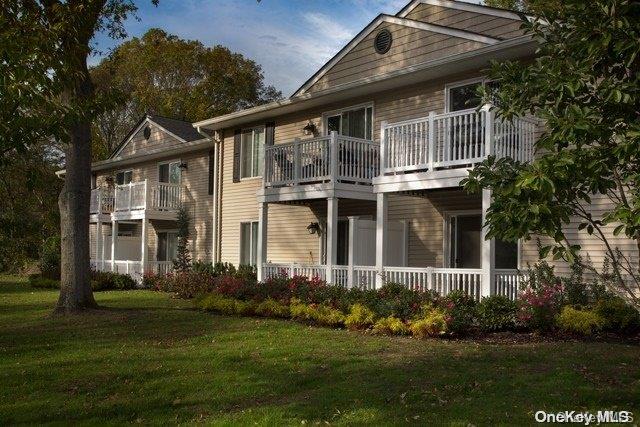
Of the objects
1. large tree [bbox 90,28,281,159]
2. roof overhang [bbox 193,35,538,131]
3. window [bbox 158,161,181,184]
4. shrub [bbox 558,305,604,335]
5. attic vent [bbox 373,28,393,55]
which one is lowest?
shrub [bbox 558,305,604,335]

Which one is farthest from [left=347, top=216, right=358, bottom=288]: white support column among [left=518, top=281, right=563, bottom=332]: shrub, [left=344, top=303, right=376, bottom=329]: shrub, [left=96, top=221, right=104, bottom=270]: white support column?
[left=96, top=221, right=104, bottom=270]: white support column

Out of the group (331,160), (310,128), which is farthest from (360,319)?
(310,128)

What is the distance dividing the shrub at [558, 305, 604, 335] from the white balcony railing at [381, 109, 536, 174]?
3.05 metres

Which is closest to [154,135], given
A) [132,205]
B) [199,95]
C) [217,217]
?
[132,205]

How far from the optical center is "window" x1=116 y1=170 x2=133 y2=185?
2986 cm

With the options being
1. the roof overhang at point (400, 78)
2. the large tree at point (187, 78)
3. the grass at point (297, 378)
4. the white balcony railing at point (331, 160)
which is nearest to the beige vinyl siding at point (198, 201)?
the roof overhang at point (400, 78)

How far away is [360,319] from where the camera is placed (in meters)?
12.6

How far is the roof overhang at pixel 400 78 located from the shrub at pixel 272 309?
5.76 metres

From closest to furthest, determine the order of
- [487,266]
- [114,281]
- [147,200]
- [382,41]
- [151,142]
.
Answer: [487,266] < [382,41] < [114,281] < [147,200] < [151,142]

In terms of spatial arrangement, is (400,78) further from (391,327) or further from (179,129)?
(179,129)

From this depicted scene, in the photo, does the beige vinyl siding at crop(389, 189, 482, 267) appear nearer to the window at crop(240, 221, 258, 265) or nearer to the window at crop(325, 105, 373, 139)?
the window at crop(325, 105, 373, 139)

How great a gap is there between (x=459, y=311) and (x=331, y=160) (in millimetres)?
5496

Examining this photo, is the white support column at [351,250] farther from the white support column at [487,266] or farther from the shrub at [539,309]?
the shrub at [539,309]

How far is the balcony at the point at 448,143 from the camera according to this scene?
12.6 m
